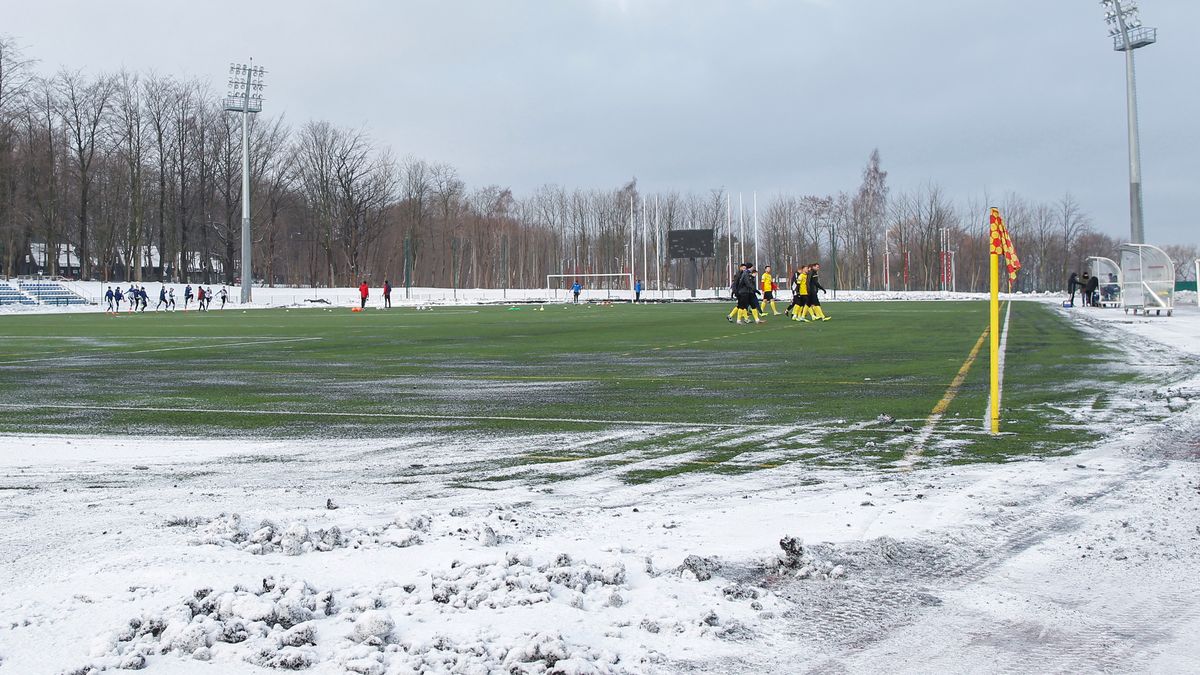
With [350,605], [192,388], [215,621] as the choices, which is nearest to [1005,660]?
[350,605]

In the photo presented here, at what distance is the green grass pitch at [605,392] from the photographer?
9445mm

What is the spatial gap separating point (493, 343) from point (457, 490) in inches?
734

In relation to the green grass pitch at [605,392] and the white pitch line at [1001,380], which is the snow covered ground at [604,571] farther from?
the white pitch line at [1001,380]

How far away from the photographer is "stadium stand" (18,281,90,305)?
70.3 metres

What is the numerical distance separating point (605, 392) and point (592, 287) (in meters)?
95.8

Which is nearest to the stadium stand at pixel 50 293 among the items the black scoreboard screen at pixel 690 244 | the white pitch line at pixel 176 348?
the black scoreboard screen at pixel 690 244

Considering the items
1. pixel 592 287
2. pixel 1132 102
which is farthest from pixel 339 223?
pixel 1132 102

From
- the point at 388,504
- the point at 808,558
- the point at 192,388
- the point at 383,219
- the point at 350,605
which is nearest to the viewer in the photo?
the point at 350,605

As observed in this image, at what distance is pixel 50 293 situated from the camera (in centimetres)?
7200

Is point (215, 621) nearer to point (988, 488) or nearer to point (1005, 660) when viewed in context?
point (1005, 660)

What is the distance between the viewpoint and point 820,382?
1495 centimetres

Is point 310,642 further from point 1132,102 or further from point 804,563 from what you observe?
point 1132,102

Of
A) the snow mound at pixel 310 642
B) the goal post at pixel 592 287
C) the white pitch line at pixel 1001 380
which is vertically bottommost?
the snow mound at pixel 310 642

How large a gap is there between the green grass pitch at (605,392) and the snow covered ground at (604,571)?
1345 mm
